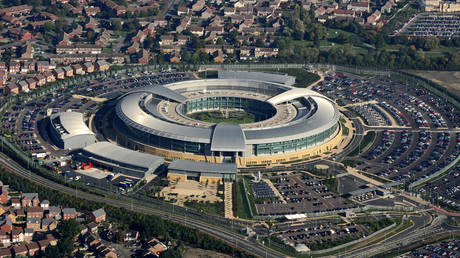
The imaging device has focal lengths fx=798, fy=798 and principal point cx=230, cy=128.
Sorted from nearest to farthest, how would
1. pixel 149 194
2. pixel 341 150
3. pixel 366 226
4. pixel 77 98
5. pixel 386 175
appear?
pixel 366 226 → pixel 149 194 → pixel 386 175 → pixel 341 150 → pixel 77 98

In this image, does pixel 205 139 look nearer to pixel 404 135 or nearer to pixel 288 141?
pixel 288 141

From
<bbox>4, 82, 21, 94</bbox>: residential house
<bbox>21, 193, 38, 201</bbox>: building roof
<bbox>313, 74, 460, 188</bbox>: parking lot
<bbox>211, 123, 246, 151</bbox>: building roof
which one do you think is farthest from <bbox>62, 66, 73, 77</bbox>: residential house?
<bbox>21, 193, 38, 201</bbox>: building roof

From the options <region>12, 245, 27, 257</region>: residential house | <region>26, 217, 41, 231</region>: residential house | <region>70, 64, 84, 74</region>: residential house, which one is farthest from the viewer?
<region>70, 64, 84, 74</region>: residential house

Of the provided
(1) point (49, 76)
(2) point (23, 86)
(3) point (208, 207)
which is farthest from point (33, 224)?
(1) point (49, 76)

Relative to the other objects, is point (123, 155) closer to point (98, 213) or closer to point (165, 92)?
point (98, 213)

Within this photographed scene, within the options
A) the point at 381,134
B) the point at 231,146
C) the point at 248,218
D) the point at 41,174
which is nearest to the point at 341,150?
the point at 381,134

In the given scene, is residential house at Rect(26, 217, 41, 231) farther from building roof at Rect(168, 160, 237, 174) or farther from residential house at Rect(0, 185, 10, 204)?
building roof at Rect(168, 160, 237, 174)
